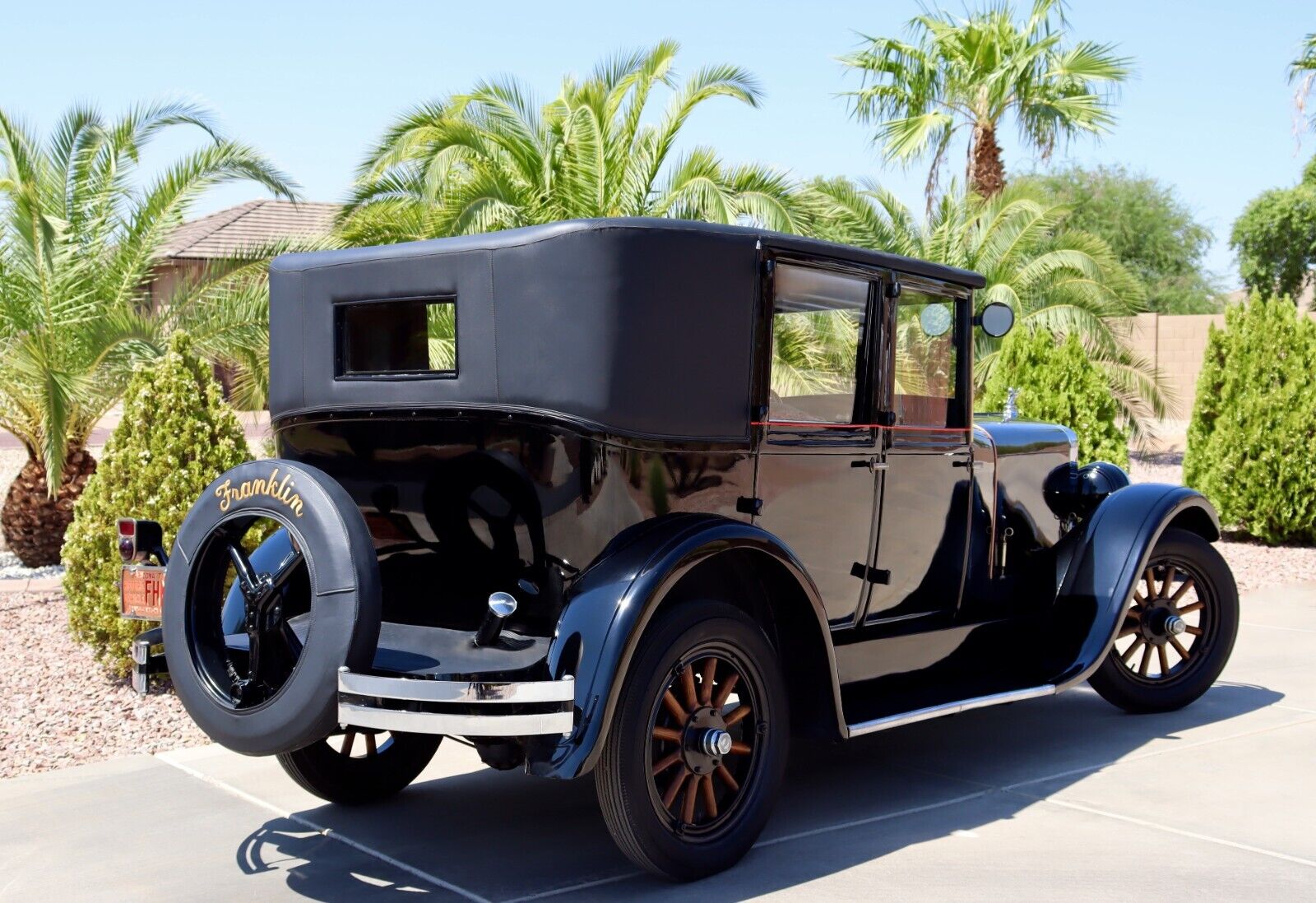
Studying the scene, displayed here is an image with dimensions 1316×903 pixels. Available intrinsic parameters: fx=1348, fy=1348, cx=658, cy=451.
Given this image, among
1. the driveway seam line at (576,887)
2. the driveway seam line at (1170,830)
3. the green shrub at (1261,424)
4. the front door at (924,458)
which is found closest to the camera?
the driveway seam line at (576,887)

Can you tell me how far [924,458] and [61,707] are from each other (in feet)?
13.4

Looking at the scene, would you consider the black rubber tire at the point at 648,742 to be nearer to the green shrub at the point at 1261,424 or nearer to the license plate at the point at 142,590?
Answer: the license plate at the point at 142,590

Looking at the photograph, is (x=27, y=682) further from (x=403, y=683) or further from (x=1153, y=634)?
(x=1153, y=634)

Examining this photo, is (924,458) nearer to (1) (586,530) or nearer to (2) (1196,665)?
(1) (586,530)

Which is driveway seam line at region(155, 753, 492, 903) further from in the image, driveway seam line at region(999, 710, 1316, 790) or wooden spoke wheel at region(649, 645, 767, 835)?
driveway seam line at region(999, 710, 1316, 790)

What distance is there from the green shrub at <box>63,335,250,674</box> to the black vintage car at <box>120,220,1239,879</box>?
6.79 ft

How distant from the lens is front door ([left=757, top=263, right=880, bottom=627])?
4.29 meters

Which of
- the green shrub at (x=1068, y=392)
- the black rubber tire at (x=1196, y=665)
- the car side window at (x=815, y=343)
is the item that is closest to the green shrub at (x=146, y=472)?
the car side window at (x=815, y=343)

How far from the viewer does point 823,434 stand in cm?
444

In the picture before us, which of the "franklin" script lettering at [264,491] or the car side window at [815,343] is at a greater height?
the car side window at [815,343]

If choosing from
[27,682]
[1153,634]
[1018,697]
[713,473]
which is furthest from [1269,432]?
[27,682]

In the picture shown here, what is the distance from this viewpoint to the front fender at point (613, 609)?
350cm

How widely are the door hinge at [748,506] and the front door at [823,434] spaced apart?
0.03 metres

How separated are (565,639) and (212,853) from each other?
1.50m
